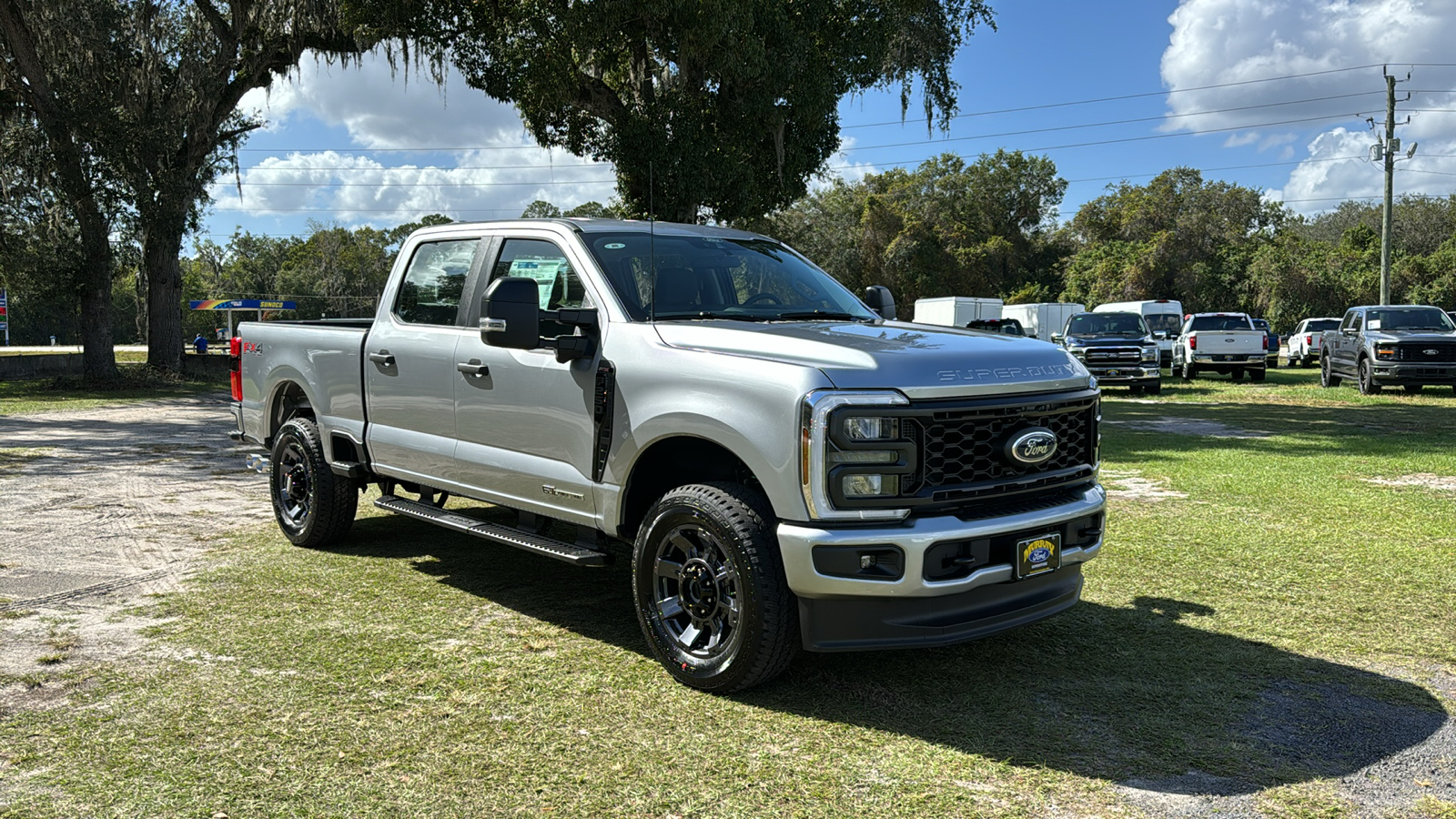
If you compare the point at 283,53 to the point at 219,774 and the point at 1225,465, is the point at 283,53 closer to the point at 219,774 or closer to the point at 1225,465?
the point at 1225,465

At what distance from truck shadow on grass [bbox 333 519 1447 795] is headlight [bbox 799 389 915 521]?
2.83 ft

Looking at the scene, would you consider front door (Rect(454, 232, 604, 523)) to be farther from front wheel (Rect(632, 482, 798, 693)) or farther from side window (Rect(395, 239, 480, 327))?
front wheel (Rect(632, 482, 798, 693))

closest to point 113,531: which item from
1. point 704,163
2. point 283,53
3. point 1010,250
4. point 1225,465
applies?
point 1225,465

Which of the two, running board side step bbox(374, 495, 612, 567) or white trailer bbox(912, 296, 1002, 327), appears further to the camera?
white trailer bbox(912, 296, 1002, 327)

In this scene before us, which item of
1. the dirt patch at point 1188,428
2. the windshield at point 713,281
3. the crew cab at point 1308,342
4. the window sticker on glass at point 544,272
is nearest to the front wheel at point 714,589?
the windshield at point 713,281

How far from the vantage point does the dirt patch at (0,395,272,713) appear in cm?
507

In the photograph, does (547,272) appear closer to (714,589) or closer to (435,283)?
(435,283)

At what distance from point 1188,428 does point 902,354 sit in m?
12.3

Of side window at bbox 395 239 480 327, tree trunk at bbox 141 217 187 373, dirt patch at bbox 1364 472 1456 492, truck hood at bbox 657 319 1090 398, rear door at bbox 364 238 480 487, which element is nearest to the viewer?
truck hood at bbox 657 319 1090 398

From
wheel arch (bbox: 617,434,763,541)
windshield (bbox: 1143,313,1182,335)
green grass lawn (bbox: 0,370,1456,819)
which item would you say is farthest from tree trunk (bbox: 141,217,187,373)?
windshield (bbox: 1143,313,1182,335)

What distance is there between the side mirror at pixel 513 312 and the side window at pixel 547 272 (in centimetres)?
16

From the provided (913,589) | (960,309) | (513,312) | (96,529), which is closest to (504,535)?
(513,312)

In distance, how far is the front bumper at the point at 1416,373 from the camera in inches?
790

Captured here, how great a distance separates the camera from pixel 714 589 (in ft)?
14.8
